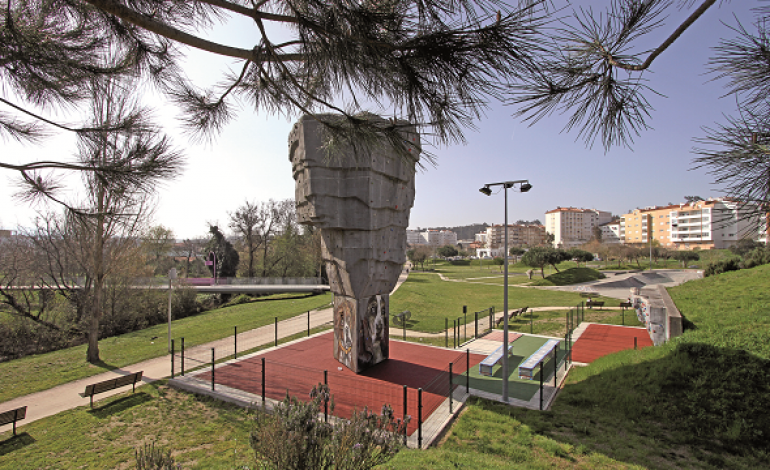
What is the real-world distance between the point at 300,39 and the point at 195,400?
9.61m

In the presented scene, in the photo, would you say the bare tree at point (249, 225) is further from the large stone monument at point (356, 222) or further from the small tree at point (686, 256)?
the small tree at point (686, 256)

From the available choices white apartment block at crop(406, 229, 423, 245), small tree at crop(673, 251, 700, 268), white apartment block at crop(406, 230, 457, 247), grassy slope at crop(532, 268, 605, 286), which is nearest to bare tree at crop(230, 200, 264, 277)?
grassy slope at crop(532, 268, 605, 286)

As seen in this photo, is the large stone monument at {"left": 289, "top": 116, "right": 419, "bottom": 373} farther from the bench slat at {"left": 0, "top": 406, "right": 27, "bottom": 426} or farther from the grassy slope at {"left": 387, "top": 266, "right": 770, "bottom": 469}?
the bench slat at {"left": 0, "top": 406, "right": 27, "bottom": 426}

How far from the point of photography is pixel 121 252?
13289 mm

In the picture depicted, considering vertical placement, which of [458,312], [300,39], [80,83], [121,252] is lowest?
[458,312]

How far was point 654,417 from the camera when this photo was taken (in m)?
7.14

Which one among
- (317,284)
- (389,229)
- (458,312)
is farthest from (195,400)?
(317,284)

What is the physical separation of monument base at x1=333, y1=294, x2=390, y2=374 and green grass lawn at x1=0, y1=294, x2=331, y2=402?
25.8 feet

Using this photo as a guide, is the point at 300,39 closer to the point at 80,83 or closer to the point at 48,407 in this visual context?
the point at 80,83

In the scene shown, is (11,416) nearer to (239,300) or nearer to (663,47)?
(663,47)

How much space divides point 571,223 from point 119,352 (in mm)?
114661

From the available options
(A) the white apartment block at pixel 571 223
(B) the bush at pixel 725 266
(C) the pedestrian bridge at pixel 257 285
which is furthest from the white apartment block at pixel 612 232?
(C) the pedestrian bridge at pixel 257 285

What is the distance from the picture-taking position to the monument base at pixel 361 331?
33.5ft

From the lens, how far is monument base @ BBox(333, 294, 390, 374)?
10.2m
